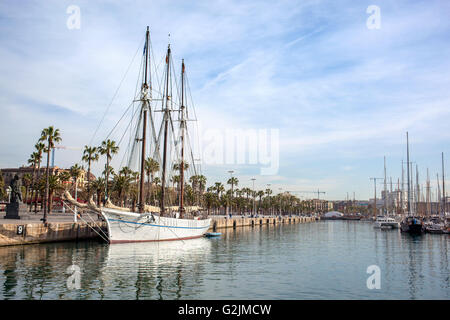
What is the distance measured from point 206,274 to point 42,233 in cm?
2485

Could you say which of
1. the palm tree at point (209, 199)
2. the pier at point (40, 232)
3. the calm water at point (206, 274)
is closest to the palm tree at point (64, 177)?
the pier at point (40, 232)

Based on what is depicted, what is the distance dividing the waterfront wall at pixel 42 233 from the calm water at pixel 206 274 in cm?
155

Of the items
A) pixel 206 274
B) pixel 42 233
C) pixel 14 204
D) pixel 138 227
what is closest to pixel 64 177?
pixel 14 204

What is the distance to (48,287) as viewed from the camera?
2242 centimetres

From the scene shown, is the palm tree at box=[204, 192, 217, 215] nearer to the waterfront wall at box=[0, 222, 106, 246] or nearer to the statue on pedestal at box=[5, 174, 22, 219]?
the waterfront wall at box=[0, 222, 106, 246]

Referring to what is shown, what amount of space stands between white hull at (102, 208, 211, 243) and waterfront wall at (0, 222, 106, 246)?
2349 mm

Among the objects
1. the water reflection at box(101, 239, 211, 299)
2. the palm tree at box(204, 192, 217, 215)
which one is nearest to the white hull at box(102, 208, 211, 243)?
the water reflection at box(101, 239, 211, 299)

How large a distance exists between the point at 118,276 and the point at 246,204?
489ft

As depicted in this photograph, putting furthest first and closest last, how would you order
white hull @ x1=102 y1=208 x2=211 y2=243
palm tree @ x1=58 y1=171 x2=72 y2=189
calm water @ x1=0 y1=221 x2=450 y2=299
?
palm tree @ x1=58 y1=171 x2=72 y2=189 < white hull @ x1=102 y1=208 x2=211 y2=243 < calm water @ x1=0 y1=221 x2=450 y2=299

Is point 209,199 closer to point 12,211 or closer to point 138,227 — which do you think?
point 138,227

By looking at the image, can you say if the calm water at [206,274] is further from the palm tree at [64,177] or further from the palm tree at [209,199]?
the palm tree at [209,199]

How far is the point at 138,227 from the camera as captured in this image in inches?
1866

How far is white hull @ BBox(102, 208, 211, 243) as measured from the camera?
4531 cm

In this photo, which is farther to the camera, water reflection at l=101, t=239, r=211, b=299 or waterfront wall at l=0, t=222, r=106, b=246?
waterfront wall at l=0, t=222, r=106, b=246
